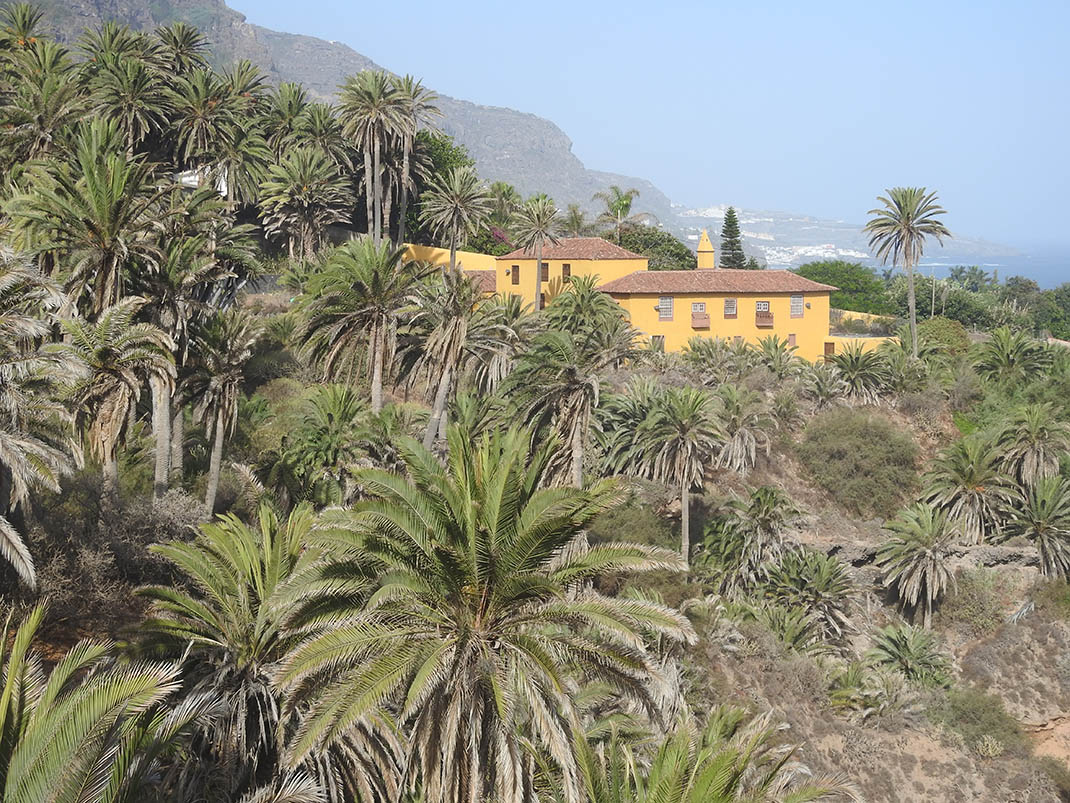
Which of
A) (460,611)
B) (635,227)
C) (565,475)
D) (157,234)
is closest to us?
(460,611)

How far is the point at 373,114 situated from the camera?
53.5 metres

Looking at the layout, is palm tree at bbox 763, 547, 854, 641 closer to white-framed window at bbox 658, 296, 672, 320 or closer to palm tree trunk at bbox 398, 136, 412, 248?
white-framed window at bbox 658, 296, 672, 320

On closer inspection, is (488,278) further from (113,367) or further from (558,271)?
(113,367)

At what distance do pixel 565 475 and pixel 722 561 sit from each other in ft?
34.7

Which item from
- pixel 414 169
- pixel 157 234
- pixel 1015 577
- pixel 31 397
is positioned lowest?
pixel 1015 577

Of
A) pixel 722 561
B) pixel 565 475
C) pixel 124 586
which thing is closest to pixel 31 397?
pixel 124 586

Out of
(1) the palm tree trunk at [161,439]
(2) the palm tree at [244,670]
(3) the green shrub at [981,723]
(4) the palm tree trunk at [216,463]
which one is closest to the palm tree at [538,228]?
(4) the palm tree trunk at [216,463]

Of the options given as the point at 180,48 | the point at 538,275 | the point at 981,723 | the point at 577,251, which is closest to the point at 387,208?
the point at 538,275

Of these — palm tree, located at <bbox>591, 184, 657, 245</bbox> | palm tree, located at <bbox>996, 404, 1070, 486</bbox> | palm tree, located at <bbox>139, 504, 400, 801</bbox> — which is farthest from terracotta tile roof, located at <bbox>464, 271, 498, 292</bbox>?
palm tree, located at <bbox>139, 504, 400, 801</bbox>

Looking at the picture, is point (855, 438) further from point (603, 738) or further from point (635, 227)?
point (635, 227)

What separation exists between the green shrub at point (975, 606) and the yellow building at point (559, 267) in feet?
91.9

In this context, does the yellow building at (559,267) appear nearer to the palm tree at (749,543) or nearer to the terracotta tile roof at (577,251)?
the terracotta tile roof at (577,251)

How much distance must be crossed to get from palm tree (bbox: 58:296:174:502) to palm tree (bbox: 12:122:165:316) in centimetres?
136

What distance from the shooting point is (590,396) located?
3061cm
